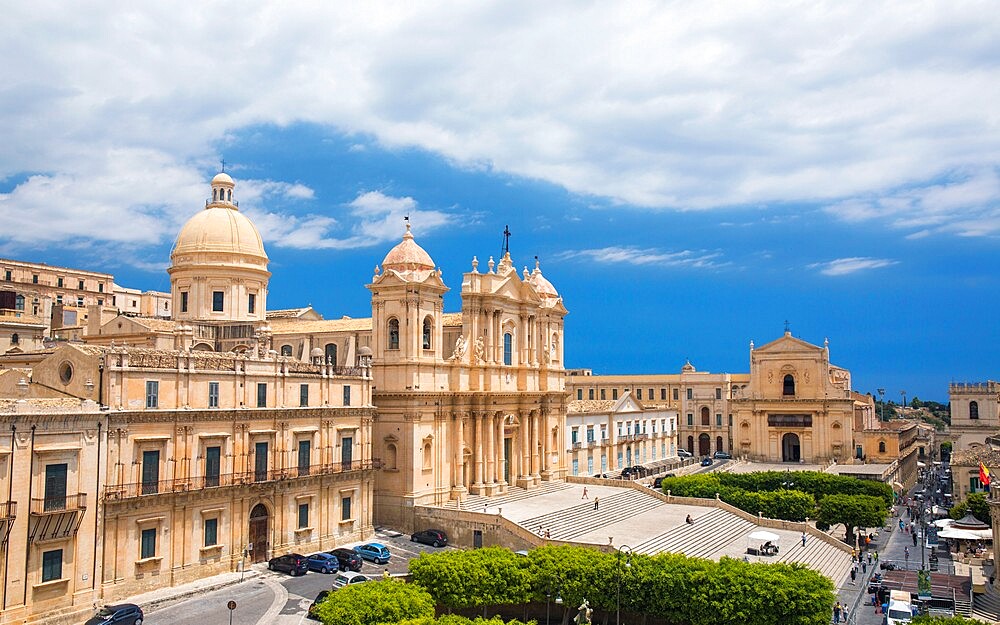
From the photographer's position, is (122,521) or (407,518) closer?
(122,521)

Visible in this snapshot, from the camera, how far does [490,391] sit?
56.8 metres

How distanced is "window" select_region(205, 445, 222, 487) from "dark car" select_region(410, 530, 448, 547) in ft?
43.7

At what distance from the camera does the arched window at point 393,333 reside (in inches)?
2052

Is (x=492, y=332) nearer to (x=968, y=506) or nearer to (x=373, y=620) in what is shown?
(x=373, y=620)

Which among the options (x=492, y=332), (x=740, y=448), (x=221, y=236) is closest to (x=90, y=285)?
(x=221, y=236)

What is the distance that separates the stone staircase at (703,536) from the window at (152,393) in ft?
79.3

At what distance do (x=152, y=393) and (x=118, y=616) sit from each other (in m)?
9.31

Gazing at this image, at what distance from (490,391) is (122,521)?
26748 mm

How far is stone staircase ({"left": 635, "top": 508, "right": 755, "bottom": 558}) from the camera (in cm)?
4497

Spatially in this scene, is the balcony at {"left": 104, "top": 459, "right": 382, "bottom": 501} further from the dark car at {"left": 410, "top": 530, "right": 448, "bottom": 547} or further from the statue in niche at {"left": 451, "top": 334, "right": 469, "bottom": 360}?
the statue in niche at {"left": 451, "top": 334, "right": 469, "bottom": 360}

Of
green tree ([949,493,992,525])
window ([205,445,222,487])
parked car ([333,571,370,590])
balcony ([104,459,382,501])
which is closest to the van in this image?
green tree ([949,493,992,525])

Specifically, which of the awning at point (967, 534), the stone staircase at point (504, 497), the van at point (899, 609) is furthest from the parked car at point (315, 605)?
the awning at point (967, 534)

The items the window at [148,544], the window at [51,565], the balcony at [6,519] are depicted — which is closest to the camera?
the balcony at [6,519]

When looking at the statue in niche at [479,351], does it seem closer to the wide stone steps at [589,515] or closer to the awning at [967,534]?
the wide stone steps at [589,515]
